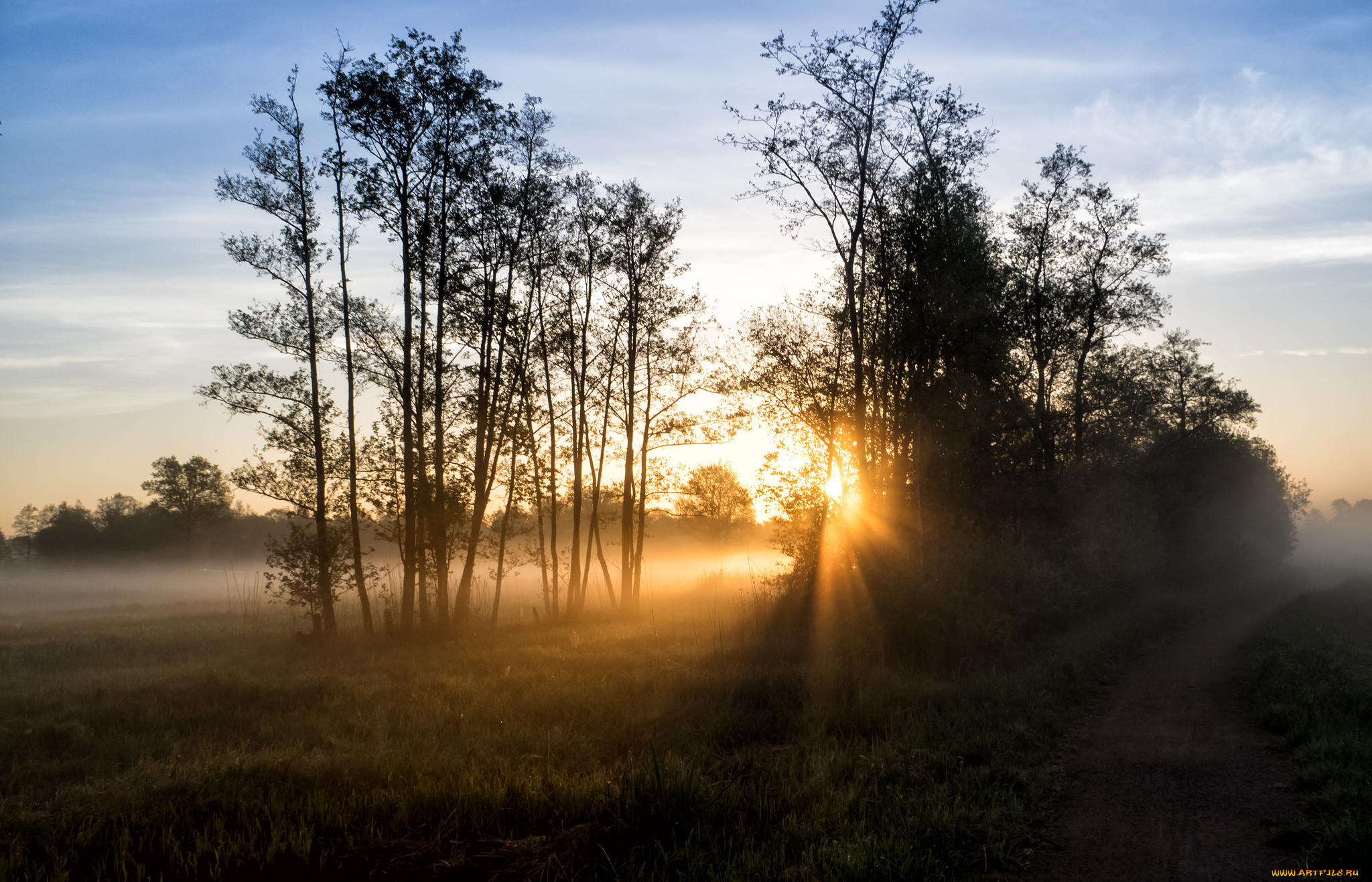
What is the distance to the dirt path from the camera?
19.0 feet

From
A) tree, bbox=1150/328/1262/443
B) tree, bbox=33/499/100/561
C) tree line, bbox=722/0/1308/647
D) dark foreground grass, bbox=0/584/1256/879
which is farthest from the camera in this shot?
tree, bbox=33/499/100/561

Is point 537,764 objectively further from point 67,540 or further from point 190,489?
point 67,540

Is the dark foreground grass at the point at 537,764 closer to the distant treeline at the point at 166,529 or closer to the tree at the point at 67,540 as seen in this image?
the distant treeline at the point at 166,529

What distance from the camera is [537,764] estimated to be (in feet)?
28.1

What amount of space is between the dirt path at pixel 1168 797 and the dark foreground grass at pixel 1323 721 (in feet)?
0.91

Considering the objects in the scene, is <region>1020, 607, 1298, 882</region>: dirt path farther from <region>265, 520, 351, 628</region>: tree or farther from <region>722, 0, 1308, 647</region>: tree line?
<region>265, 520, 351, 628</region>: tree

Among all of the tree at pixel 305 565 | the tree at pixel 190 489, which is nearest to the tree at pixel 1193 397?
the tree at pixel 305 565

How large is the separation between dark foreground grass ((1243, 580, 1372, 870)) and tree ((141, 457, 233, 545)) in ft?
222

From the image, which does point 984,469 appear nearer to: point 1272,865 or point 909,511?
point 909,511

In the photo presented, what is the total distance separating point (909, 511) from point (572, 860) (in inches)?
602

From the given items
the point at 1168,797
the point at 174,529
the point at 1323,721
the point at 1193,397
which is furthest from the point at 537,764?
the point at 174,529

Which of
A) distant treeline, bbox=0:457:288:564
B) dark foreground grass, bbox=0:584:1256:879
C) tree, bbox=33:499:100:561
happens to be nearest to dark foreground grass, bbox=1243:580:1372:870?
dark foreground grass, bbox=0:584:1256:879

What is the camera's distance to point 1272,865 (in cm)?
567

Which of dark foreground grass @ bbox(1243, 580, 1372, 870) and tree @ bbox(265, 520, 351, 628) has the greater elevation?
tree @ bbox(265, 520, 351, 628)
